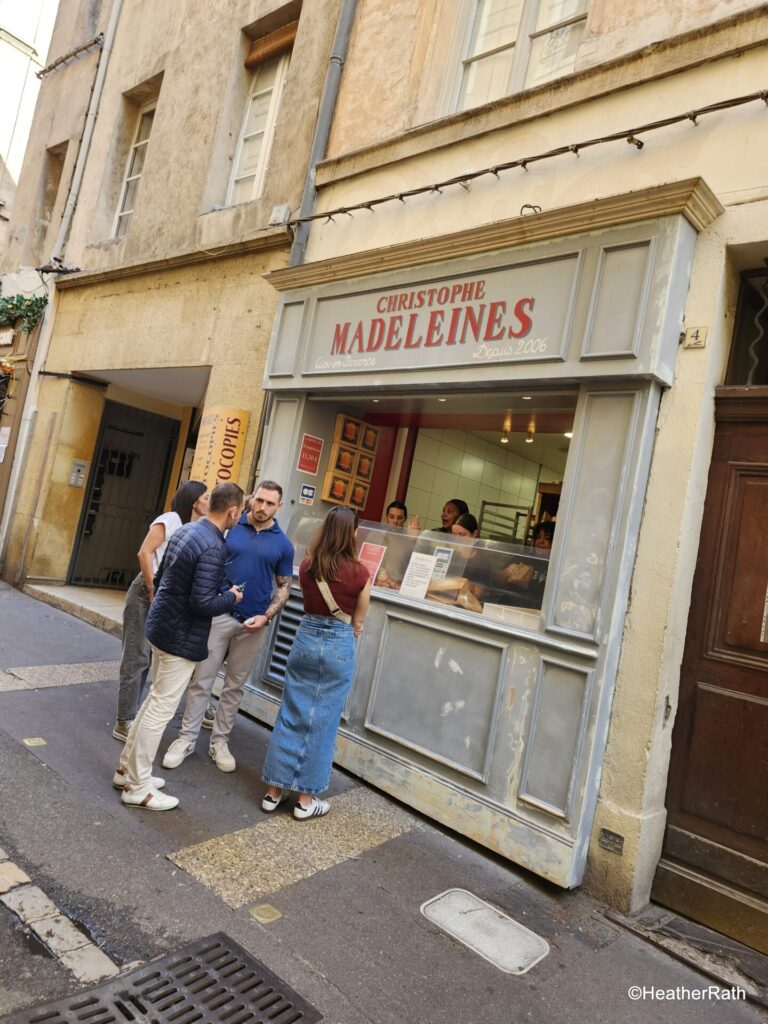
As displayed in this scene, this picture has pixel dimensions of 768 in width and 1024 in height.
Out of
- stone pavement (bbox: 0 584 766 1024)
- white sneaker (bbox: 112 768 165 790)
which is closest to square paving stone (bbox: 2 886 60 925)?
stone pavement (bbox: 0 584 766 1024)

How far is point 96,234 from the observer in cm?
984

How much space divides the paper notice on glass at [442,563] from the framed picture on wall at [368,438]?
1.98 metres

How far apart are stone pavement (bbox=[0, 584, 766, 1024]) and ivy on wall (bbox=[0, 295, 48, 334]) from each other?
782cm

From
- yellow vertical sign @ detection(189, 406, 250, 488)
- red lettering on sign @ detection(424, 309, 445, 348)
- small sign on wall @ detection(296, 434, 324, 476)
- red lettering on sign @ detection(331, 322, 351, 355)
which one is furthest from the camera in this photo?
yellow vertical sign @ detection(189, 406, 250, 488)

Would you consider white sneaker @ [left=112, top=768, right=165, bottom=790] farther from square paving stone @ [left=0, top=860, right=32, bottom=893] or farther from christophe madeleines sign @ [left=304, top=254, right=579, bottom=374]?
christophe madeleines sign @ [left=304, top=254, right=579, bottom=374]

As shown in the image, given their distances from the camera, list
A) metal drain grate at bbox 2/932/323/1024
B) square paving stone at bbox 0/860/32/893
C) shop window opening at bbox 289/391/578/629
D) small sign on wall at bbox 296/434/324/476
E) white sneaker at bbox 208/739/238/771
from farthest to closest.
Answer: small sign on wall at bbox 296/434/324/476 → shop window opening at bbox 289/391/578/629 → white sneaker at bbox 208/739/238/771 → square paving stone at bbox 0/860/32/893 → metal drain grate at bbox 2/932/323/1024

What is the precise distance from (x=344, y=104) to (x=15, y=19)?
1608cm

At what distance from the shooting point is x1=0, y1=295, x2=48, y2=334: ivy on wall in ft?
33.8

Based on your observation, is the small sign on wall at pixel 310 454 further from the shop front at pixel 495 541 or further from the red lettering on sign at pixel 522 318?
the red lettering on sign at pixel 522 318

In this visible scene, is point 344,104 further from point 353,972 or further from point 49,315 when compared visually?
point 353,972

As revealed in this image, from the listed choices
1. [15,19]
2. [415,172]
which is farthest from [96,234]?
[15,19]

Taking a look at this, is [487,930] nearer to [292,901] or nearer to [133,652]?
[292,901]

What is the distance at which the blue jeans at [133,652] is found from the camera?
15.0 ft

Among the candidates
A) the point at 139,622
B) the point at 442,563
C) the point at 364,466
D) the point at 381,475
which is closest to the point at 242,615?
the point at 139,622
